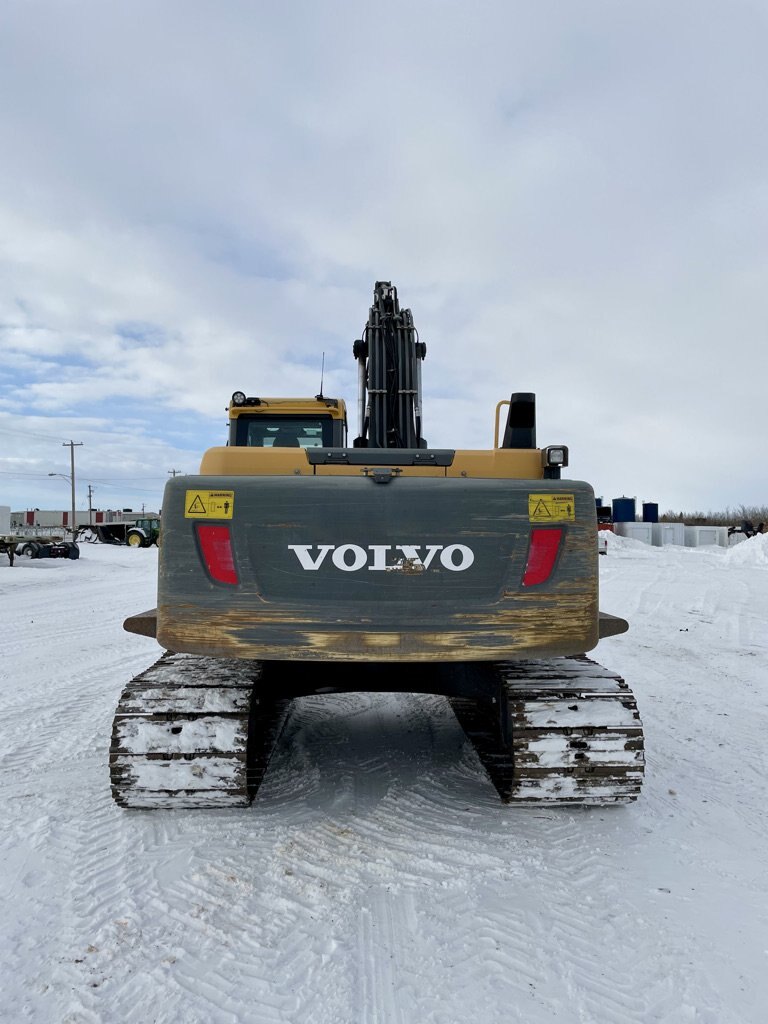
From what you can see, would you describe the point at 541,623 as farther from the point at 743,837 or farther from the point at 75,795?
the point at 75,795

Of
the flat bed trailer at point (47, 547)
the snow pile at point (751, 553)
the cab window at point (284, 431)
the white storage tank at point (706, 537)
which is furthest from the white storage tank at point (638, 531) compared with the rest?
the cab window at point (284, 431)

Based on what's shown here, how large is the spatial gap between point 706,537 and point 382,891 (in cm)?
3959

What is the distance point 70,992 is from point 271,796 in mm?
1464

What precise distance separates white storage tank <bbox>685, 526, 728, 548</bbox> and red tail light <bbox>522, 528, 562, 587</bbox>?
38.3 m

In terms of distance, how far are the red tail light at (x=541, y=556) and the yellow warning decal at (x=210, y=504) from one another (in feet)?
4.14

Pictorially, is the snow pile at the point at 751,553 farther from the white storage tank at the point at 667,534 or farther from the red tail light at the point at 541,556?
the red tail light at the point at 541,556

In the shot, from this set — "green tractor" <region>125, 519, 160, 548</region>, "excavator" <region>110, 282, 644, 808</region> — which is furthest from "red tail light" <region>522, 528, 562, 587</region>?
"green tractor" <region>125, 519, 160, 548</region>

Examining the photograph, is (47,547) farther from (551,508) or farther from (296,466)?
(551,508)

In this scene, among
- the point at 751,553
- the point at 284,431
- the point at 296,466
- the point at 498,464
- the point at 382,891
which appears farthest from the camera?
the point at 751,553

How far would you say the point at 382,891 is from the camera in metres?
2.51

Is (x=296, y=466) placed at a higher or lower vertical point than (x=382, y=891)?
higher

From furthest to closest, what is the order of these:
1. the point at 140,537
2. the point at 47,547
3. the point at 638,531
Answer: the point at 140,537 < the point at 638,531 < the point at 47,547

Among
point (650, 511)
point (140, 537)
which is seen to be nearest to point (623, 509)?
point (650, 511)

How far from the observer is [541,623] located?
286 centimetres
